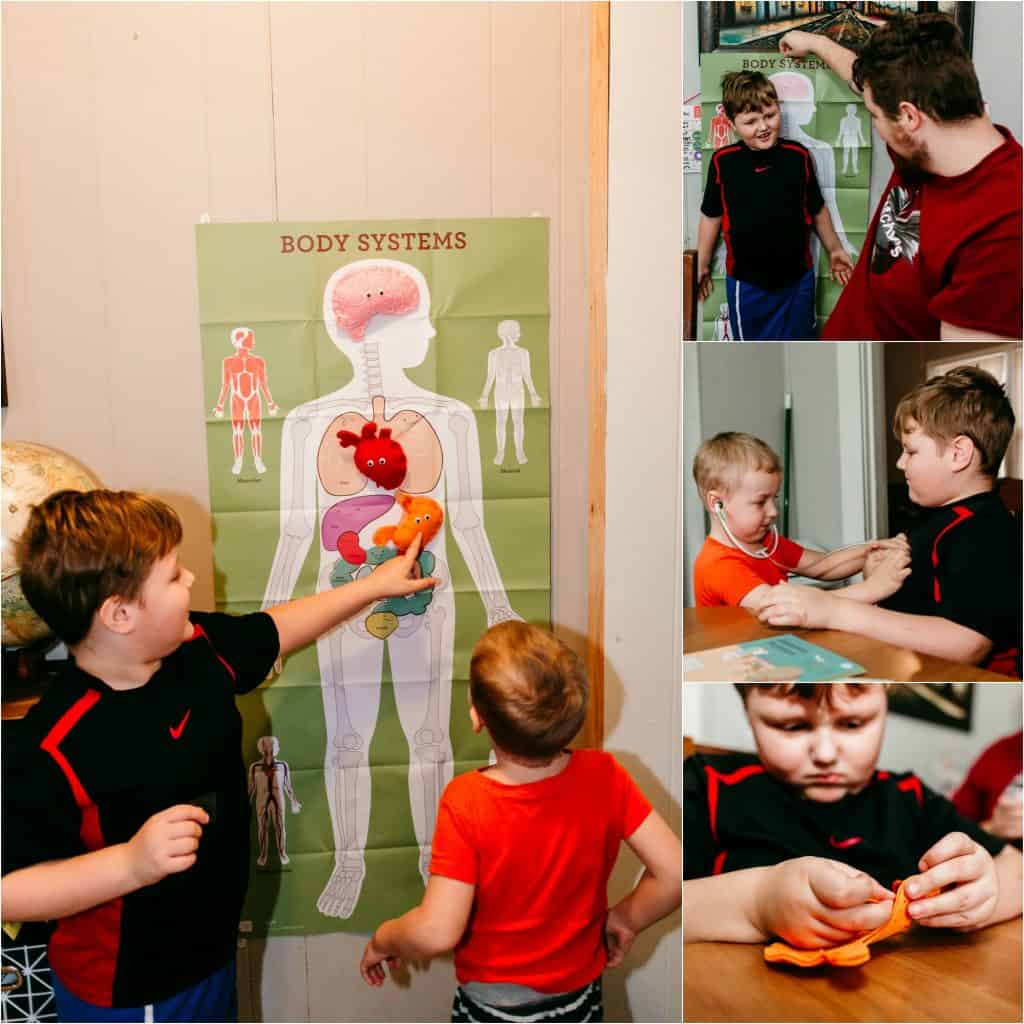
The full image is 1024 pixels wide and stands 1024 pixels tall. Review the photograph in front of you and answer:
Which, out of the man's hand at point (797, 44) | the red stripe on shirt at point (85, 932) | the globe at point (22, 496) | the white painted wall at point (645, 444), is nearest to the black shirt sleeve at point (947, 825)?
the white painted wall at point (645, 444)

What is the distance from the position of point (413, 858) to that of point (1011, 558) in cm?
100

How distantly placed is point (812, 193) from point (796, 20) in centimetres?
19

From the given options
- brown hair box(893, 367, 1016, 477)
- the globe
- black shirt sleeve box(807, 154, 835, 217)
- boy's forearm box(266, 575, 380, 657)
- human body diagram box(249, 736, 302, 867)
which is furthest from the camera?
human body diagram box(249, 736, 302, 867)

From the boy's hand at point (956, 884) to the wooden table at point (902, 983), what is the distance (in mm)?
21

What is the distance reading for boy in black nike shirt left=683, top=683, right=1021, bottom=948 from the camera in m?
1.04

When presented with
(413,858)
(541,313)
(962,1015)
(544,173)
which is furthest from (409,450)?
(962,1015)

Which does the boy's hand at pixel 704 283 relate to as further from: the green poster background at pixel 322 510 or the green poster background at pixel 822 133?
the green poster background at pixel 322 510

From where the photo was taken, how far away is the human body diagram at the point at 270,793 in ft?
4.95

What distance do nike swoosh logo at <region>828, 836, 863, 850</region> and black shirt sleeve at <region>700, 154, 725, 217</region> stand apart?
0.74 metres

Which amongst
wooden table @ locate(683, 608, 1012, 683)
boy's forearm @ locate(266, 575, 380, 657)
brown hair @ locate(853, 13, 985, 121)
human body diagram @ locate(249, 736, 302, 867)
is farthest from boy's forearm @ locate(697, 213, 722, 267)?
human body diagram @ locate(249, 736, 302, 867)

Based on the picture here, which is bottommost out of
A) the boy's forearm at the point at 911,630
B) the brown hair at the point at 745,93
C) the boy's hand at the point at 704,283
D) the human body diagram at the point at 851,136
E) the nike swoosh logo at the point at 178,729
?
the nike swoosh logo at the point at 178,729

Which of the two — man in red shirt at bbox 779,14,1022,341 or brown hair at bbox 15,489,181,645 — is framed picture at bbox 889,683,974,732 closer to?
man in red shirt at bbox 779,14,1022,341

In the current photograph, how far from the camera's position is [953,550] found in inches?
41.2

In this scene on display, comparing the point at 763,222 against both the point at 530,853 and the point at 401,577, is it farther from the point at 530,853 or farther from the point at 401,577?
the point at 530,853
